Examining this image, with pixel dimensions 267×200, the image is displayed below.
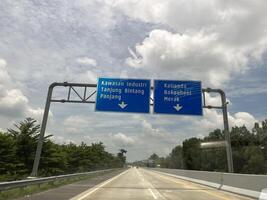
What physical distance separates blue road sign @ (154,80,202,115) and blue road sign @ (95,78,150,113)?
803 mm

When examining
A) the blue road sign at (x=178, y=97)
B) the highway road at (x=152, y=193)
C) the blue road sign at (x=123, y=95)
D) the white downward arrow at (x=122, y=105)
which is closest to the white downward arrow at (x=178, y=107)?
the blue road sign at (x=178, y=97)

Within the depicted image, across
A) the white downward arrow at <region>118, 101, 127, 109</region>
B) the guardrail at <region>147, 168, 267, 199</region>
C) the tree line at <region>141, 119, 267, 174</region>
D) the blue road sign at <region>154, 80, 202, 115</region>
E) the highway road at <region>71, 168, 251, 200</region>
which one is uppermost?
the tree line at <region>141, 119, 267, 174</region>

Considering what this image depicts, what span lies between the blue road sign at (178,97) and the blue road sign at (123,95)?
803 mm

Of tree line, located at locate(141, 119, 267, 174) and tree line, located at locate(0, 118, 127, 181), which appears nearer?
tree line, located at locate(0, 118, 127, 181)

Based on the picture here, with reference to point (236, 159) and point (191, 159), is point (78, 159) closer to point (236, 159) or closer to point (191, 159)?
point (236, 159)

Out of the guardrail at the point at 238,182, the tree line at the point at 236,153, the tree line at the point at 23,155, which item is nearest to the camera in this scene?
the guardrail at the point at 238,182

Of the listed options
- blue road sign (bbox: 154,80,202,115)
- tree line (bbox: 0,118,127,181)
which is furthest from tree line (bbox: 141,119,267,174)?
blue road sign (bbox: 154,80,202,115)

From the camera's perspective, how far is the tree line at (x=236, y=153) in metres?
96.1

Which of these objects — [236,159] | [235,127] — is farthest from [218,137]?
[236,159]

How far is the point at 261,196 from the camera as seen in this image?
16016 millimetres

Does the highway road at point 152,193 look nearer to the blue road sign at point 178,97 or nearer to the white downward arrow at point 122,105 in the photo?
the blue road sign at point 178,97

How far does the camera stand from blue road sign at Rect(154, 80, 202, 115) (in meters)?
25.9

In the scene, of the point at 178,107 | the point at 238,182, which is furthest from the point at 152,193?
the point at 178,107

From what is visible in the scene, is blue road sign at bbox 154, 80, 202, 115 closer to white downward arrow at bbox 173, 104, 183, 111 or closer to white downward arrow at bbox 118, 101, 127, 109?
white downward arrow at bbox 173, 104, 183, 111
